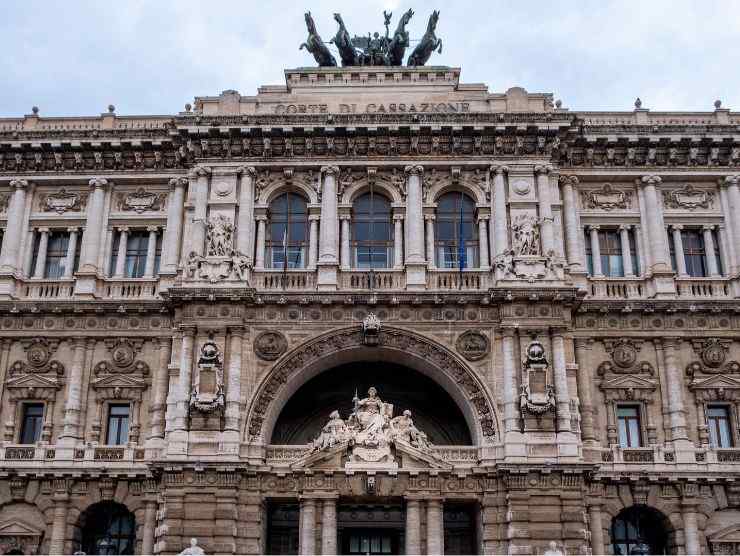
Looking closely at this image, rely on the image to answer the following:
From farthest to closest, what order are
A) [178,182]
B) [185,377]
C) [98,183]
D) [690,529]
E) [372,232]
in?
1. [98,183]
2. [178,182]
3. [372,232]
4. [185,377]
5. [690,529]

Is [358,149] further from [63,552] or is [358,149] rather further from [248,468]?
[63,552]

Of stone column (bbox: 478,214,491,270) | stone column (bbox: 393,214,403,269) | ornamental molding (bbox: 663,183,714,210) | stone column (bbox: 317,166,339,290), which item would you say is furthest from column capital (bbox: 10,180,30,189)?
ornamental molding (bbox: 663,183,714,210)

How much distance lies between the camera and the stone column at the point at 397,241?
107ft

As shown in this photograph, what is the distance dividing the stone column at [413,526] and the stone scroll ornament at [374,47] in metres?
18.9

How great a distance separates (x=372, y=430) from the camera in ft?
98.1

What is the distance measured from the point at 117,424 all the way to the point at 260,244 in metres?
8.31

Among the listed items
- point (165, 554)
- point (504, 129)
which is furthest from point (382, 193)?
point (165, 554)

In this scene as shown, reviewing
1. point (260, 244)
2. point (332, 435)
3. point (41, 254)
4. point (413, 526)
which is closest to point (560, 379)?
point (413, 526)

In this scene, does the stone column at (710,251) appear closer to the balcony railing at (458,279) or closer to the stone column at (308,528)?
the balcony railing at (458,279)

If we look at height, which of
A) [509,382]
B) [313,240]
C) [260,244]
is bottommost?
[509,382]

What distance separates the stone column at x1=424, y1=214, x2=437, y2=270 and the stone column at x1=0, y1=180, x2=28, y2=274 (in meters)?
15.7

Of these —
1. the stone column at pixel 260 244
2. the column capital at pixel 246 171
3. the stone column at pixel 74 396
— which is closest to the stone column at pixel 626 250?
the stone column at pixel 260 244

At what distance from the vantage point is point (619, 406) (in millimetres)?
31594

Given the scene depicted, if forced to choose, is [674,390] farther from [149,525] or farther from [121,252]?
[121,252]
